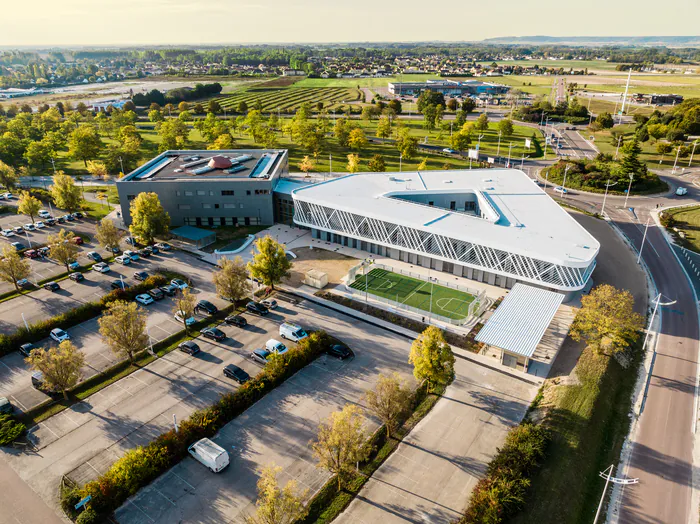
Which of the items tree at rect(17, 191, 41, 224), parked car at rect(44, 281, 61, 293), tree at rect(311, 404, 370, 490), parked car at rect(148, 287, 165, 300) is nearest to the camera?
tree at rect(311, 404, 370, 490)

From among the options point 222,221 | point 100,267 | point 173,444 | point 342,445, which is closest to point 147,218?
point 100,267

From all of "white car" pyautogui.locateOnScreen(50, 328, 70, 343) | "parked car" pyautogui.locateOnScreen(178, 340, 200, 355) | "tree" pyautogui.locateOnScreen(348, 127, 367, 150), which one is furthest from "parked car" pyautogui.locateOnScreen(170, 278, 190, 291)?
"tree" pyautogui.locateOnScreen(348, 127, 367, 150)

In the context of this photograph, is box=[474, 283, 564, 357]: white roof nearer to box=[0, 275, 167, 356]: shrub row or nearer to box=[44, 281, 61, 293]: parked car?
box=[0, 275, 167, 356]: shrub row

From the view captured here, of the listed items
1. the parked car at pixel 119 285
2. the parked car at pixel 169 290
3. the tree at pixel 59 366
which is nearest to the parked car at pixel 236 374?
the tree at pixel 59 366

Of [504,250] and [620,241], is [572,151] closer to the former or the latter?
[620,241]

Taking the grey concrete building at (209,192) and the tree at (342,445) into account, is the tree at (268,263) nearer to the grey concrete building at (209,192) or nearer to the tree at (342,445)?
the grey concrete building at (209,192)

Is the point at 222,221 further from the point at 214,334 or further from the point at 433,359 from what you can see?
the point at 433,359
